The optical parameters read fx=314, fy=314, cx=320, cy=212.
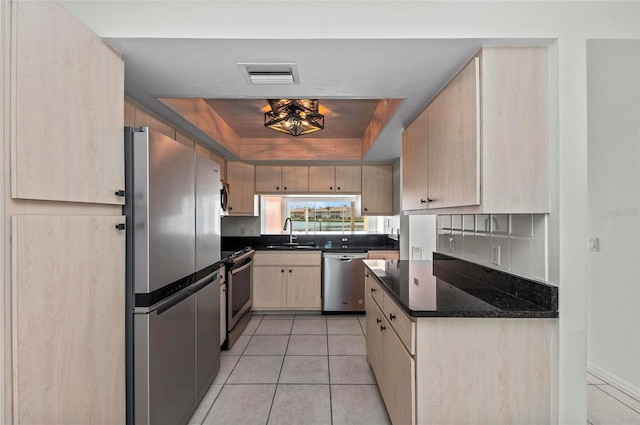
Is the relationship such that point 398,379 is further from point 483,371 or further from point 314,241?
point 314,241

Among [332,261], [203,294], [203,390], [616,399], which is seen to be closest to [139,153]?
[203,294]

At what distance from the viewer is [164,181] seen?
1.62 m

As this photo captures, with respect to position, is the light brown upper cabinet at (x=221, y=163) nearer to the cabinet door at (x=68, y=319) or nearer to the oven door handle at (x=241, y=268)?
the oven door handle at (x=241, y=268)

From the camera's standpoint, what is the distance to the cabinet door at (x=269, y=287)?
4.22 m

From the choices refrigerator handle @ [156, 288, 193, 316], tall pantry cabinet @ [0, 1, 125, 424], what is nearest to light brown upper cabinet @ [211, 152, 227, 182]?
refrigerator handle @ [156, 288, 193, 316]

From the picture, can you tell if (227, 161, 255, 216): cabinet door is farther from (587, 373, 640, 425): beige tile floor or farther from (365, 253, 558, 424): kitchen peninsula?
(587, 373, 640, 425): beige tile floor

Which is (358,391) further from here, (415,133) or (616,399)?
(415,133)

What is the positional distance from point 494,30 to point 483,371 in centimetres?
149

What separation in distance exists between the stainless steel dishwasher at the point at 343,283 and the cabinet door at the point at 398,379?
2.16 m

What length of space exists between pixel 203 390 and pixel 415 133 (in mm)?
2371

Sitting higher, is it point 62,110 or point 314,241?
point 62,110

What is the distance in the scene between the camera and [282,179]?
14.8 feet

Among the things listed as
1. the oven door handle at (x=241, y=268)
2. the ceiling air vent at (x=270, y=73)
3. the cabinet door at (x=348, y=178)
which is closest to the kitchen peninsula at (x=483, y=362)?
the ceiling air vent at (x=270, y=73)

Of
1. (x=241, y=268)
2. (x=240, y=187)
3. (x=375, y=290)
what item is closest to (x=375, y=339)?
(x=375, y=290)
